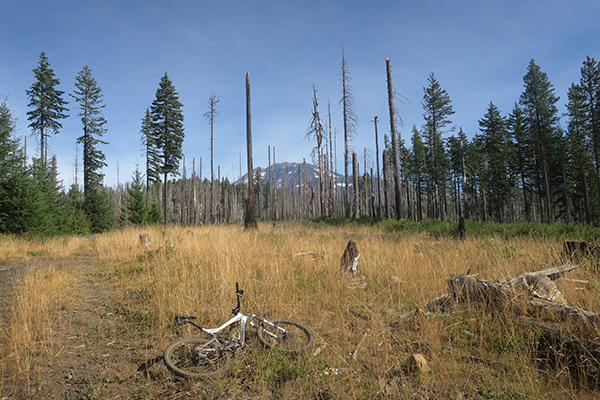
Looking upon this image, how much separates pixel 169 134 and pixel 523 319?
29878 millimetres

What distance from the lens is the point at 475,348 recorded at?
3.36m

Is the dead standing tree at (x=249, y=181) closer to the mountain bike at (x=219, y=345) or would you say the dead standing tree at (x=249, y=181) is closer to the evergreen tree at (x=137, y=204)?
the evergreen tree at (x=137, y=204)

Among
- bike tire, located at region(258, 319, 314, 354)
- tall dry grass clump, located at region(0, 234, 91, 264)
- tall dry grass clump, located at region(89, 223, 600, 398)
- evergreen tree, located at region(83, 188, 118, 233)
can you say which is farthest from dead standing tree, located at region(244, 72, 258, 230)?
bike tire, located at region(258, 319, 314, 354)

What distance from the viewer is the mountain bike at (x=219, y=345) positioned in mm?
3060

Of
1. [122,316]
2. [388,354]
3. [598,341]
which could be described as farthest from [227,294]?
[598,341]

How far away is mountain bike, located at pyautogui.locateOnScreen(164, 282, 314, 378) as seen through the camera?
10.0 feet

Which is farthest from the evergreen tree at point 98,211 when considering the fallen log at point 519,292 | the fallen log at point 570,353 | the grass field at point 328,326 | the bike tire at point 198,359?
the fallen log at point 570,353

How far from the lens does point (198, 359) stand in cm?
316

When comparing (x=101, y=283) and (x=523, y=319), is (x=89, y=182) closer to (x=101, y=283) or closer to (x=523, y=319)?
(x=101, y=283)

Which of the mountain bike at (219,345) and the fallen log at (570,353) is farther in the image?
the mountain bike at (219,345)

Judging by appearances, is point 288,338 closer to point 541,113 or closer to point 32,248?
point 32,248

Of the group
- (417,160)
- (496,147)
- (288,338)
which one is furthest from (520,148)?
(288,338)

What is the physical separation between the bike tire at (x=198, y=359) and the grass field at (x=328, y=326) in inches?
4.7

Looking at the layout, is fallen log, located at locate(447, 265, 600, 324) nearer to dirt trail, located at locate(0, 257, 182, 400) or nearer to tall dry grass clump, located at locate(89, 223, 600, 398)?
tall dry grass clump, located at locate(89, 223, 600, 398)
